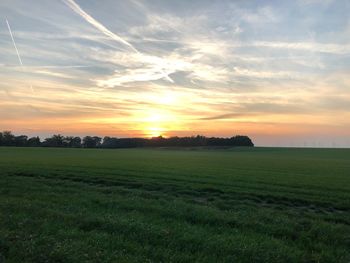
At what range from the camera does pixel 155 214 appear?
14.7m

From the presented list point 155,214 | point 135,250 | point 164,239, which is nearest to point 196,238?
point 164,239

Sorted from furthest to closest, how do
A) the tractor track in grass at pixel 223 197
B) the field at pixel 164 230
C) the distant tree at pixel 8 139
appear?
the distant tree at pixel 8 139
the tractor track in grass at pixel 223 197
the field at pixel 164 230

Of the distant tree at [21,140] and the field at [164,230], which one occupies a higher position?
the distant tree at [21,140]

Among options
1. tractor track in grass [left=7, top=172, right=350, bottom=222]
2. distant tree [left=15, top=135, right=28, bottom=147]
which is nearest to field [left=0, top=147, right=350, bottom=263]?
tractor track in grass [left=7, top=172, right=350, bottom=222]

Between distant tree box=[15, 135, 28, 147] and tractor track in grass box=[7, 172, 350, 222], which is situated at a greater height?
distant tree box=[15, 135, 28, 147]

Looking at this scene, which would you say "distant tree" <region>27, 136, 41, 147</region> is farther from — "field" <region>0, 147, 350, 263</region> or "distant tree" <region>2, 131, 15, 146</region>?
"field" <region>0, 147, 350, 263</region>

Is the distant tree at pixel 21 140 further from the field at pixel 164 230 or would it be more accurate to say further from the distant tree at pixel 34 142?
the field at pixel 164 230

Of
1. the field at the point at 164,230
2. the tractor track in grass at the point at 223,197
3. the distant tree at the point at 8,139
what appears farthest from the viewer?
the distant tree at the point at 8,139

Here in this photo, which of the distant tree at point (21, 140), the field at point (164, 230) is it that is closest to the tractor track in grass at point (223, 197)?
the field at point (164, 230)

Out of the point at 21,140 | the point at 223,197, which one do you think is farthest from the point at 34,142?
the point at 223,197

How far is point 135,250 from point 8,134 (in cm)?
19207

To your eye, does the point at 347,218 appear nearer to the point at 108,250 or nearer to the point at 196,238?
the point at 196,238

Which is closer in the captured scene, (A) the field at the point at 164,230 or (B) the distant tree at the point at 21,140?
(A) the field at the point at 164,230

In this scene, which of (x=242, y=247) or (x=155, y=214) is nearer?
(x=242, y=247)
